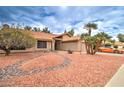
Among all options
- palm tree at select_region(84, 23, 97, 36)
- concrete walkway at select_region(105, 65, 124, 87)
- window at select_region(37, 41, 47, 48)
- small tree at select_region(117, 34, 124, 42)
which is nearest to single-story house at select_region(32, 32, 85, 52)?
window at select_region(37, 41, 47, 48)

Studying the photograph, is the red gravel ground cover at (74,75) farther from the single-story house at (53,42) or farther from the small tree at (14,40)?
the small tree at (14,40)

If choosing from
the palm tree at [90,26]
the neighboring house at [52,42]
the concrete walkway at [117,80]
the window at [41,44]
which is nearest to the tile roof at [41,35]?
the neighboring house at [52,42]

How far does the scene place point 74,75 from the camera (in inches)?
149

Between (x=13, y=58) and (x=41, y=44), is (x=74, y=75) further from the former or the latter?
(x=13, y=58)

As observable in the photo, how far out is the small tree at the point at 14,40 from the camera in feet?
14.8

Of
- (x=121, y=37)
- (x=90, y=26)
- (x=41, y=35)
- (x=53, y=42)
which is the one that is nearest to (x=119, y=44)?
(x=121, y=37)

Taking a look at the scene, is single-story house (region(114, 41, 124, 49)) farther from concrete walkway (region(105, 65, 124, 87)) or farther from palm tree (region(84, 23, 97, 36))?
palm tree (region(84, 23, 97, 36))

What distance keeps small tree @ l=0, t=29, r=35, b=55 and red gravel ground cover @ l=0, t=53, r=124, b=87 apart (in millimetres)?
774

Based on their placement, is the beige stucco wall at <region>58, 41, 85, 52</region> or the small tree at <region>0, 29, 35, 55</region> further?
the beige stucco wall at <region>58, 41, 85, 52</region>

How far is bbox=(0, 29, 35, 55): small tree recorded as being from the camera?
4.50m

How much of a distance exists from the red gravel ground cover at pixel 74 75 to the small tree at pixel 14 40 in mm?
774
